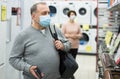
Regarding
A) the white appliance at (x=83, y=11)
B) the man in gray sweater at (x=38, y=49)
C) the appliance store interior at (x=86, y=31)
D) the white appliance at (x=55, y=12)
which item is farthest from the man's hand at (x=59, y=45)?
the white appliance at (x=55, y=12)

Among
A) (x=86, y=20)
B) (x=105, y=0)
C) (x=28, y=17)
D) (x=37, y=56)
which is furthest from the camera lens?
(x=86, y=20)

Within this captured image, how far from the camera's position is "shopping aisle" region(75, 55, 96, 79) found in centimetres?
676

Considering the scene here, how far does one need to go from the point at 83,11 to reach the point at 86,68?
109 inches

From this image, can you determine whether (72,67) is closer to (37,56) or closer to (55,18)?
(37,56)

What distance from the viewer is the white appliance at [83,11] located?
9602mm

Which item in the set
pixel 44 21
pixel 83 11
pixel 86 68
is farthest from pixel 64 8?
pixel 44 21

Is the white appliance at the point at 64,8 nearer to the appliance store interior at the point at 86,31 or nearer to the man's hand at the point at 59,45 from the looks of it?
the appliance store interior at the point at 86,31

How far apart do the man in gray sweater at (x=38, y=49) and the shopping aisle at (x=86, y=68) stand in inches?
150

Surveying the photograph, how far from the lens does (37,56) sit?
2.88m

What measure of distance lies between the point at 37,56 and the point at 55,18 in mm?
7015

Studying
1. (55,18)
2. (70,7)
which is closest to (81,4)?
(70,7)

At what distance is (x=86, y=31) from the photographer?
376 inches

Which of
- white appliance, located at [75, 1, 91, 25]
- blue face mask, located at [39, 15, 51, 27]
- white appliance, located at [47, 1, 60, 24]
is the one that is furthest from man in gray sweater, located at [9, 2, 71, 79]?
white appliance, located at [47, 1, 60, 24]

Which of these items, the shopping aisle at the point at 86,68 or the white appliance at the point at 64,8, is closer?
the shopping aisle at the point at 86,68
